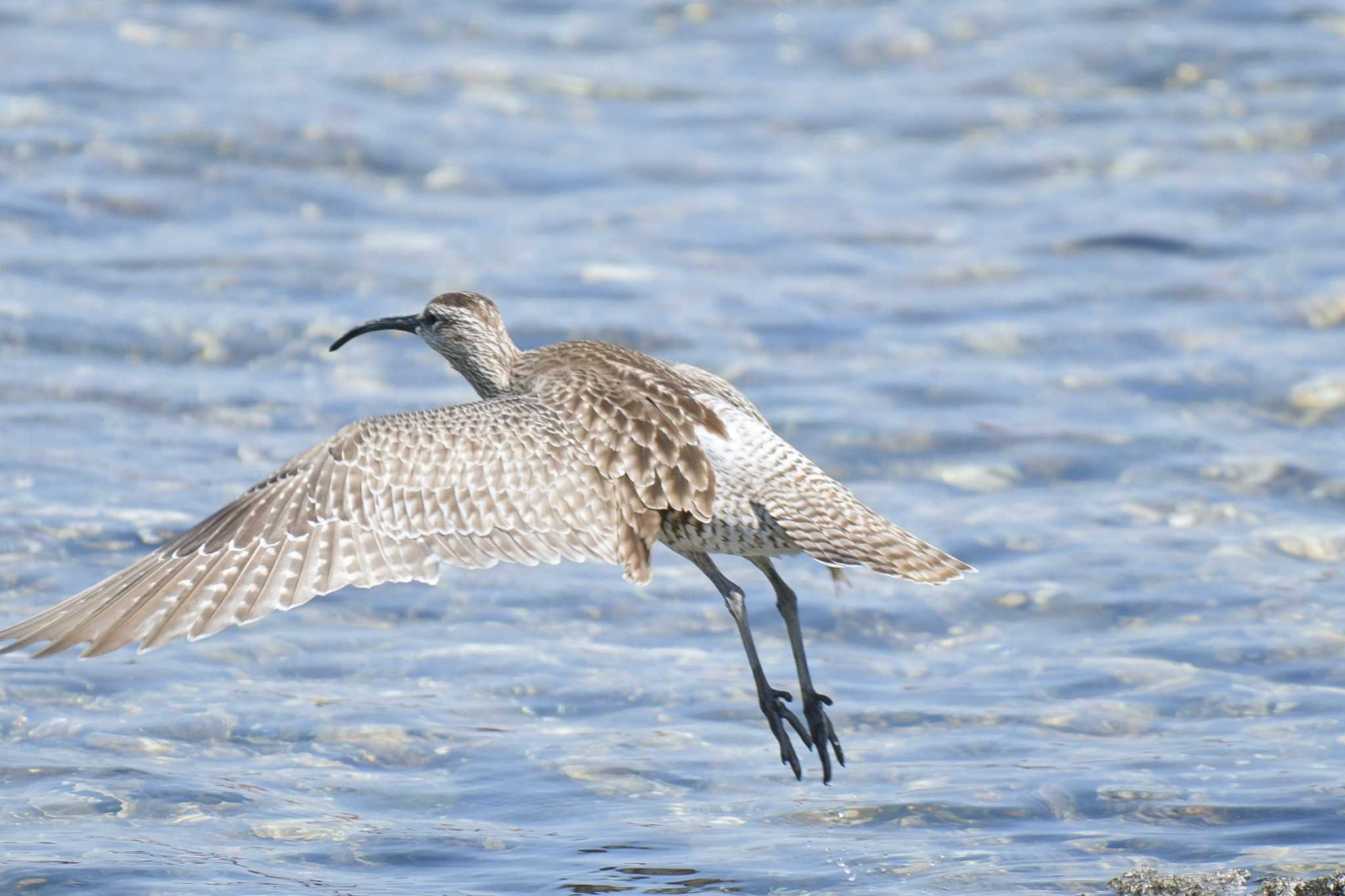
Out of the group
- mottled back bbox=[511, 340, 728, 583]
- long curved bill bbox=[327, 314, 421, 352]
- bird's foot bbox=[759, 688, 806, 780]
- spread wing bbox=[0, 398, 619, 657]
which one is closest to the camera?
spread wing bbox=[0, 398, 619, 657]

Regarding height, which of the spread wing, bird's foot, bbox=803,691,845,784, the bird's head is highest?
the bird's head

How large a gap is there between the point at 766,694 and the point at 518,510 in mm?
1002

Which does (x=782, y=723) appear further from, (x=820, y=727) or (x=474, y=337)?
(x=474, y=337)

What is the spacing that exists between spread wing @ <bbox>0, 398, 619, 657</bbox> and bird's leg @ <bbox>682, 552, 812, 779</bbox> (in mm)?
533

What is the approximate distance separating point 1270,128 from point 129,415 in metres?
7.84

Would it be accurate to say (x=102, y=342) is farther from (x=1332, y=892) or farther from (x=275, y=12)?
(x=1332, y=892)

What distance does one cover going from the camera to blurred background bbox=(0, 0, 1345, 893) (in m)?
6.73

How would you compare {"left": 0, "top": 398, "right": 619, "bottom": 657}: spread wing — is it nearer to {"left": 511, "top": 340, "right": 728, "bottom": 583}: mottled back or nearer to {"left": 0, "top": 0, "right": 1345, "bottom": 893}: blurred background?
{"left": 511, "top": 340, "right": 728, "bottom": 583}: mottled back

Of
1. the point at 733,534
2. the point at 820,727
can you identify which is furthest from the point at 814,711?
the point at 733,534

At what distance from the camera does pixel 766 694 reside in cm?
662

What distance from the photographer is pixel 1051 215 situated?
42.5ft

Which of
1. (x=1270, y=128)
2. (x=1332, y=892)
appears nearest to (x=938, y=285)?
(x=1270, y=128)

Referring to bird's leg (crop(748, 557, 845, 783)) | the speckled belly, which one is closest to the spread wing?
the speckled belly

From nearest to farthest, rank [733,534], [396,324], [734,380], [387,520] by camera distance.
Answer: [387,520] → [733,534] → [396,324] → [734,380]
